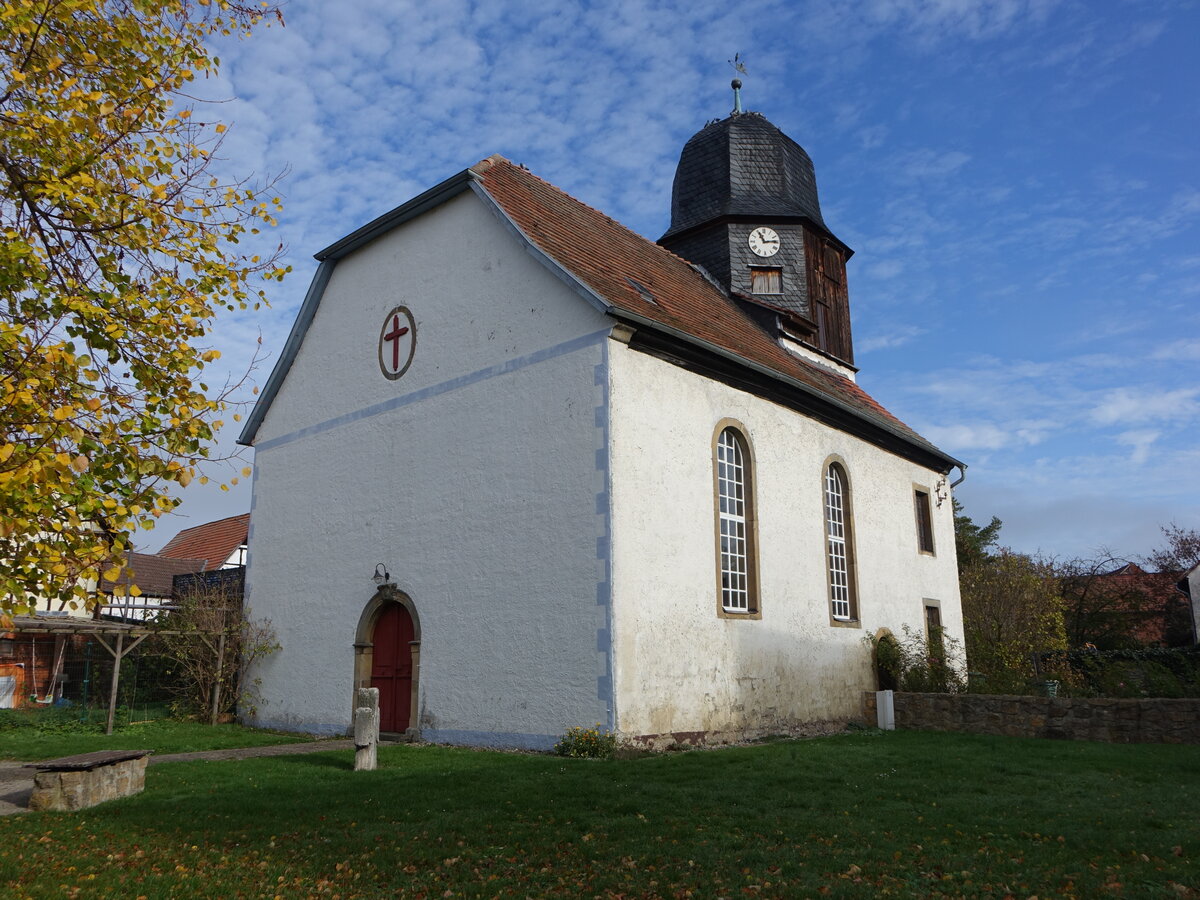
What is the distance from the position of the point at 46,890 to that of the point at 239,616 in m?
11.7

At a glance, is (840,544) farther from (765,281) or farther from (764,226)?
(764,226)

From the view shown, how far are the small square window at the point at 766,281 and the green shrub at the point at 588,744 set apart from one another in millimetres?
11890

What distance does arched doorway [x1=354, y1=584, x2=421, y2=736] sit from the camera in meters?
13.4

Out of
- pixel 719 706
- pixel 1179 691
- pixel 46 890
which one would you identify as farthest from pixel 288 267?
pixel 1179 691

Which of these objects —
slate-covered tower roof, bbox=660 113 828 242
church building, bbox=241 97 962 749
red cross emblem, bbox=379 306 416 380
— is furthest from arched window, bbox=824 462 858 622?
red cross emblem, bbox=379 306 416 380

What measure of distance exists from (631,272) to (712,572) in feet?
Answer: 17.0

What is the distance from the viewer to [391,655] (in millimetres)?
13961

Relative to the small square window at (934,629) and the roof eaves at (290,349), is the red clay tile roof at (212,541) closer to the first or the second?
the roof eaves at (290,349)

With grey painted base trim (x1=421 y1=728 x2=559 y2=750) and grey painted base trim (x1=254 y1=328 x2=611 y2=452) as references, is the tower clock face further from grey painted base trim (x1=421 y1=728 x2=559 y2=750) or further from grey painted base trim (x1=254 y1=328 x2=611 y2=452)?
grey painted base trim (x1=421 y1=728 x2=559 y2=750)

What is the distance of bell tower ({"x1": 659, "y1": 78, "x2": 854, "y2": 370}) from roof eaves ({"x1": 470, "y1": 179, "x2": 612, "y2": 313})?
288 inches

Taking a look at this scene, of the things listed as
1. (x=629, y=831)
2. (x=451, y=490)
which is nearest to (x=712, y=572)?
(x=451, y=490)

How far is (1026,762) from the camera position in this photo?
34.7 ft

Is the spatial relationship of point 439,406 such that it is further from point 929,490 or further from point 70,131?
point 929,490

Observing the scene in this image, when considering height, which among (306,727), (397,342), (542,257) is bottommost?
(306,727)
